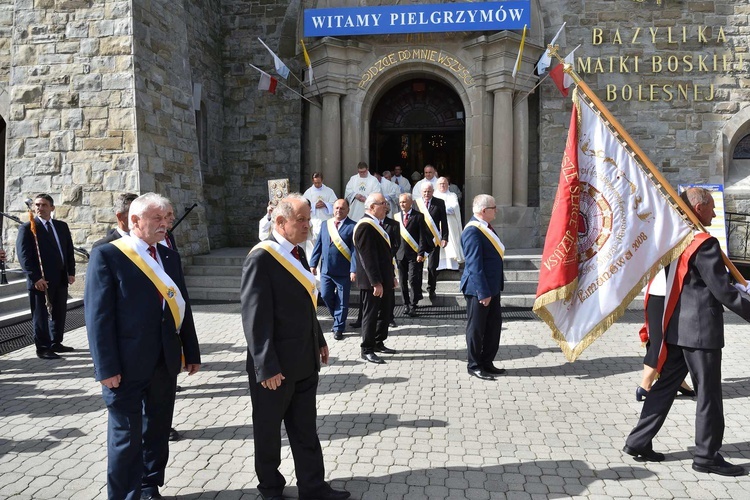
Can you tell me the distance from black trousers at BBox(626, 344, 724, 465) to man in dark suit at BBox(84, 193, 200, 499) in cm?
288

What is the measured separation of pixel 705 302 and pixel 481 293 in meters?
2.23

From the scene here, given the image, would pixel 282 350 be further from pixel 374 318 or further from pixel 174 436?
pixel 374 318

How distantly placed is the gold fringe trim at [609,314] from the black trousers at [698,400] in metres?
0.60

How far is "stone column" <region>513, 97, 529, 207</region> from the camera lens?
12.8 meters

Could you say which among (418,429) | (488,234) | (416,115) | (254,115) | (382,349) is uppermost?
(254,115)

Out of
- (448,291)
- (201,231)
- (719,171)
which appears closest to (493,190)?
(448,291)

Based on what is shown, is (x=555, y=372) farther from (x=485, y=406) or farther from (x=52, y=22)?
(x=52, y=22)

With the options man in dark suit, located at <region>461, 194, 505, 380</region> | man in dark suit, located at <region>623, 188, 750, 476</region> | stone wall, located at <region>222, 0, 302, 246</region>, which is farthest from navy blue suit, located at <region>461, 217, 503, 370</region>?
stone wall, located at <region>222, 0, 302, 246</region>

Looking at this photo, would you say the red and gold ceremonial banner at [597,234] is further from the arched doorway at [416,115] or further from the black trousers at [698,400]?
the arched doorway at [416,115]

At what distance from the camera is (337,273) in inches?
304

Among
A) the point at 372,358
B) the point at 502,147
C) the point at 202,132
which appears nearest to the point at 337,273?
the point at 372,358

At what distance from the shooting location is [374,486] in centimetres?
348

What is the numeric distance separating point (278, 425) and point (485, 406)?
220cm

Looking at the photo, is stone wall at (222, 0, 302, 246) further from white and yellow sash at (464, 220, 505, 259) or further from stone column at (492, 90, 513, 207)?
white and yellow sash at (464, 220, 505, 259)
